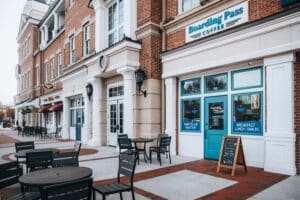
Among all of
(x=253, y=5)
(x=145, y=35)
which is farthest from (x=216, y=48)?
(x=145, y=35)

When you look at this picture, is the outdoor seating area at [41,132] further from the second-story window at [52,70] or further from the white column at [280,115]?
the white column at [280,115]

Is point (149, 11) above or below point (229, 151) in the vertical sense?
above

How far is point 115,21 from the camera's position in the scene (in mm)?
12133

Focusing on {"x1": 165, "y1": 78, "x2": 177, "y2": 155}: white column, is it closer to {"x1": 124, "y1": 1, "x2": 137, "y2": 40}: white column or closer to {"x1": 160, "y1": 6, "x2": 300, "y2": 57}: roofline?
{"x1": 160, "y1": 6, "x2": 300, "y2": 57}: roofline

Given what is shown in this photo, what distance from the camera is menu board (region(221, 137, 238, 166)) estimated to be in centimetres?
652

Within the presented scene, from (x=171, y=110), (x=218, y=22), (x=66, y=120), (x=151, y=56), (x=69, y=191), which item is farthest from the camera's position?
(x=66, y=120)

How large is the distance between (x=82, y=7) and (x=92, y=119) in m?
7.32

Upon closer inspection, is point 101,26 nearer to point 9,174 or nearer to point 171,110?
point 171,110

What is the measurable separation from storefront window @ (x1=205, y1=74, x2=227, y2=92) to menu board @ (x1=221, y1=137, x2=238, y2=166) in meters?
1.99

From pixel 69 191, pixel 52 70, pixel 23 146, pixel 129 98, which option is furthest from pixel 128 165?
pixel 52 70

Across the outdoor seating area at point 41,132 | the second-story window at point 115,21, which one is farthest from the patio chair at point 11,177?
the outdoor seating area at point 41,132

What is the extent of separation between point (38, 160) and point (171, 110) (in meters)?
5.41

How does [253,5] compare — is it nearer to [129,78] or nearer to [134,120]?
[129,78]

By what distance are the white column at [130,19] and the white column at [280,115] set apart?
5851 mm
